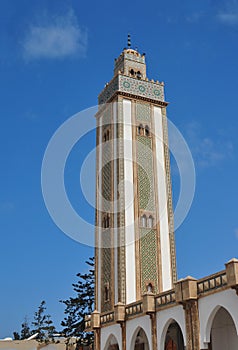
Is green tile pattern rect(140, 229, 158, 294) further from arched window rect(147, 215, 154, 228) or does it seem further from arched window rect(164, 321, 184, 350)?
arched window rect(164, 321, 184, 350)

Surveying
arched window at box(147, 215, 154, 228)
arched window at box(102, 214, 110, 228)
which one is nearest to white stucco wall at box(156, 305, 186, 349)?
arched window at box(147, 215, 154, 228)

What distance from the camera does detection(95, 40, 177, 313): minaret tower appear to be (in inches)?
812

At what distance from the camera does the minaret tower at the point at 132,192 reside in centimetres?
2062

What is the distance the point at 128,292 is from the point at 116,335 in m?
1.88

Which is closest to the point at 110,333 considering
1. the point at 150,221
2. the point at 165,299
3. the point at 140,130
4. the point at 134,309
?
the point at 134,309

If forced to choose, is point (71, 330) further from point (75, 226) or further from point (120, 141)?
point (120, 141)

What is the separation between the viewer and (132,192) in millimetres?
21750

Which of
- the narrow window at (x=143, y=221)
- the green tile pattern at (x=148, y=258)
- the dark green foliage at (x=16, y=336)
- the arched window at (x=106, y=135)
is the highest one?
the arched window at (x=106, y=135)

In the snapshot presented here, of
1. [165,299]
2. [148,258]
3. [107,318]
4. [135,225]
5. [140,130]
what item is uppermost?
[140,130]

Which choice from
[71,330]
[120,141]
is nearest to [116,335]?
[120,141]

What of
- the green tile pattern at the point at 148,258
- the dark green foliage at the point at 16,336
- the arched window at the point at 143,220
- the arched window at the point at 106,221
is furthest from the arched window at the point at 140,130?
the dark green foliage at the point at 16,336

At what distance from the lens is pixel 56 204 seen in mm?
20703

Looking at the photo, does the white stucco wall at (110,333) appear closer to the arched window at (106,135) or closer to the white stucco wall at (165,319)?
the white stucco wall at (165,319)

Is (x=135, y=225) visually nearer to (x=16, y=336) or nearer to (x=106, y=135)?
(x=106, y=135)
